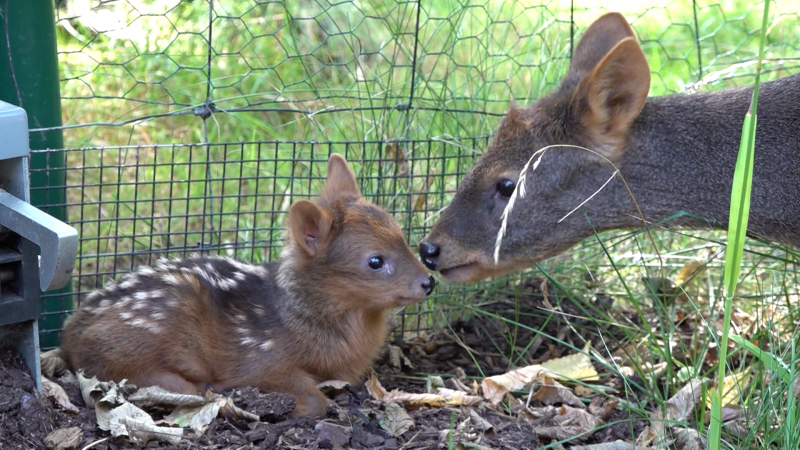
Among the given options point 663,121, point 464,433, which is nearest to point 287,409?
point 464,433

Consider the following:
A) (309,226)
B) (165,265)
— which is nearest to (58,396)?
(165,265)

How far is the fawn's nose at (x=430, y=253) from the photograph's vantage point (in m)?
4.48

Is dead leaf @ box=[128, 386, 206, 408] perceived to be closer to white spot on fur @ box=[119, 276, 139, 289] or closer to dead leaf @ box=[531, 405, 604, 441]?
white spot on fur @ box=[119, 276, 139, 289]

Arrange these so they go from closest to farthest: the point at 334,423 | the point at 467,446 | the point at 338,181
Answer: the point at 467,446
the point at 334,423
the point at 338,181

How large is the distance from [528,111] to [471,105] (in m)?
1.09

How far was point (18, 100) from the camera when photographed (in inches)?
169

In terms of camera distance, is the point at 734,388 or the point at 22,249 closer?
the point at 22,249

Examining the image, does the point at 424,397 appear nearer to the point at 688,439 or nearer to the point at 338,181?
the point at 338,181

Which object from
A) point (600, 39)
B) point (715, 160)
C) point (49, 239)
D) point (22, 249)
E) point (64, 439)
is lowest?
point (64, 439)

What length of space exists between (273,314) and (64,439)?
1213 millimetres

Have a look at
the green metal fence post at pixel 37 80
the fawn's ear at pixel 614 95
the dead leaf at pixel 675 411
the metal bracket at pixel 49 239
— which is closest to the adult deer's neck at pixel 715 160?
the fawn's ear at pixel 614 95

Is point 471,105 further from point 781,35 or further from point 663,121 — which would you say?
point 781,35

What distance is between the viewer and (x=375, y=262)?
4.34 metres

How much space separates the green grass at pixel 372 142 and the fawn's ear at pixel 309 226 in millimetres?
374
